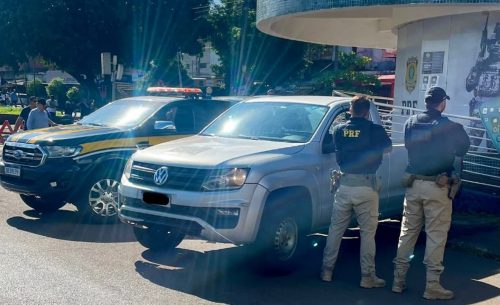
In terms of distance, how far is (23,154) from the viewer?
29.3 ft

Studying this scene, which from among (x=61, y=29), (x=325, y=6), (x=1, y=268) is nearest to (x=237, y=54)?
(x=61, y=29)

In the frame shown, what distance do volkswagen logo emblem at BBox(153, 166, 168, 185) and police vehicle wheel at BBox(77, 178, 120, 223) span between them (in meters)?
2.70

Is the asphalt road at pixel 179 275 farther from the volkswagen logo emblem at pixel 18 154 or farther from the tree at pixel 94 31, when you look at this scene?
the tree at pixel 94 31

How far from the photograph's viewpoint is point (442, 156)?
583 cm

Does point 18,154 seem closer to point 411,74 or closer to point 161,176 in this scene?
point 161,176

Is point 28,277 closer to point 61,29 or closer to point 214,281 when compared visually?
point 214,281

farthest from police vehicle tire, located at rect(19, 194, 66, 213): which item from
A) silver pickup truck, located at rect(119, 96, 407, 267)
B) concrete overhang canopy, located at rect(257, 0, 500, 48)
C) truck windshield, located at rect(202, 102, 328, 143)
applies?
concrete overhang canopy, located at rect(257, 0, 500, 48)

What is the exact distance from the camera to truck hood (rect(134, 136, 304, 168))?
6320 millimetres

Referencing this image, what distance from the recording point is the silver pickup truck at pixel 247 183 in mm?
6129

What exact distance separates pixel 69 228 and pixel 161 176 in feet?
8.98

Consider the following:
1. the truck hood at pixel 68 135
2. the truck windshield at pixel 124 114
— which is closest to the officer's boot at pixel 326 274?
the truck hood at pixel 68 135

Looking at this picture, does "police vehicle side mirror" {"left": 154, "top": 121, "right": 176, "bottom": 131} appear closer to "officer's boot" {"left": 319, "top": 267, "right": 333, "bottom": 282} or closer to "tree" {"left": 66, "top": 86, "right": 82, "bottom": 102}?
"officer's boot" {"left": 319, "top": 267, "right": 333, "bottom": 282}

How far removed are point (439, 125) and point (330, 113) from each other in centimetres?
169

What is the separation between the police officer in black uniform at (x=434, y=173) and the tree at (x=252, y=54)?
1266 inches
